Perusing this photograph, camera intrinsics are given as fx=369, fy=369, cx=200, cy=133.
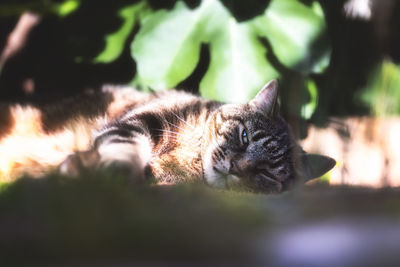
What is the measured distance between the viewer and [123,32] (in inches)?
74.4

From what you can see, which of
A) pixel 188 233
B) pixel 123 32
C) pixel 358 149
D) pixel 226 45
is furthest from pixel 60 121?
pixel 188 233

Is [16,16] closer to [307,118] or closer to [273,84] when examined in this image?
[273,84]

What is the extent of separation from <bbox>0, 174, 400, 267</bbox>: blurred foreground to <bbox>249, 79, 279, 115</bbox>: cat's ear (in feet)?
3.36

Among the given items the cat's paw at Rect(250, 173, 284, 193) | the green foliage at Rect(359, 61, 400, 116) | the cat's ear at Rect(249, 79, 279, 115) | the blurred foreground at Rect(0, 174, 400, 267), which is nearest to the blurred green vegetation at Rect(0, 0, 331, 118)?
the cat's ear at Rect(249, 79, 279, 115)

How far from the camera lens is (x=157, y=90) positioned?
5.77 feet

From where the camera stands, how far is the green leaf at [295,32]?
1.57 m

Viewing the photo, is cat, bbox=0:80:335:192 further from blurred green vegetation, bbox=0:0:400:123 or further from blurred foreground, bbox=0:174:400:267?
blurred foreground, bbox=0:174:400:267

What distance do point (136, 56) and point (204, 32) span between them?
13.0 inches

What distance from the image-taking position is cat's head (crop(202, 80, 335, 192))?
130 cm

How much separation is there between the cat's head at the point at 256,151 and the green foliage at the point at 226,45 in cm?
15

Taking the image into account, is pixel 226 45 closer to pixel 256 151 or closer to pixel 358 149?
pixel 256 151

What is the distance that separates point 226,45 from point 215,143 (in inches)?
20.2

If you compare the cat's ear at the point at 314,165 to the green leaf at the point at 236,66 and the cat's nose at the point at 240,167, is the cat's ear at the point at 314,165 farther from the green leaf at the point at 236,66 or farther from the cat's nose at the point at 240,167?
the green leaf at the point at 236,66

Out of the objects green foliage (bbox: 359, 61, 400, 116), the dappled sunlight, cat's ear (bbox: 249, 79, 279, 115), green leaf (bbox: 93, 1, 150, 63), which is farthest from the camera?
green leaf (bbox: 93, 1, 150, 63)
